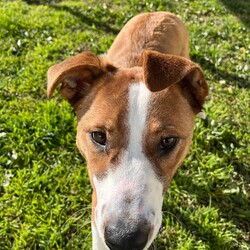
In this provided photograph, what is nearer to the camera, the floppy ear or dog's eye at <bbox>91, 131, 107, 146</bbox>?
the floppy ear

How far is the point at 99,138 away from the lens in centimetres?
299

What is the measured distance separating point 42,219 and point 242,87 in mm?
3787

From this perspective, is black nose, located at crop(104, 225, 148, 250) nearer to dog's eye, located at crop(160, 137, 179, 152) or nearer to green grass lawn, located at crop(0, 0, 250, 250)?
dog's eye, located at crop(160, 137, 179, 152)

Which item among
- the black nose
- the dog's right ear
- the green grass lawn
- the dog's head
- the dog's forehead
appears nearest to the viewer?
the black nose

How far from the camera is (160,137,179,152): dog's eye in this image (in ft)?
9.61

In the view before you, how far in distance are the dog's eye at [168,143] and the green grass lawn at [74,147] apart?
62.1 inches

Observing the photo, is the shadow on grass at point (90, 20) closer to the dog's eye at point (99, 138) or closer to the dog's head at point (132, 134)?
the dog's head at point (132, 134)

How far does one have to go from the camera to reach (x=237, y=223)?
14.4 ft

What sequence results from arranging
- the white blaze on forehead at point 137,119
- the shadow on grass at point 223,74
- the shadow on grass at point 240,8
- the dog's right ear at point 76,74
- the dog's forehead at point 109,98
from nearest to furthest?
the white blaze on forehead at point 137,119
the dog's forehead at point 109,98
the dog's right ear at point 76,74
the shadow on grass at point 223,74
the shadow on grass at point 240,8

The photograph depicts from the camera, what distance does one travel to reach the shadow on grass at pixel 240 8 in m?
7.56

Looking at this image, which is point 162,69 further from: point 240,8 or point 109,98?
point 240,8

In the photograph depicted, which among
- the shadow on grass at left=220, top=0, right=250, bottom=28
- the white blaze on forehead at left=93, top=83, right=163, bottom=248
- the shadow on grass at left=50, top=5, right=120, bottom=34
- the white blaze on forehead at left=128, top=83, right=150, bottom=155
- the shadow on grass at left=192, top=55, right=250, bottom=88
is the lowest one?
the shadow on grass at left=50, top=5, right=120, bottom=34

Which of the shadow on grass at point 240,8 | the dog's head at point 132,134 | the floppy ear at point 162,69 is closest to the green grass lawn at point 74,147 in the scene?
the shadow on grass at point 240,8

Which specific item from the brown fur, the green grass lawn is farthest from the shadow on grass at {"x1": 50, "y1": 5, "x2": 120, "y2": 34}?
the brown fur
